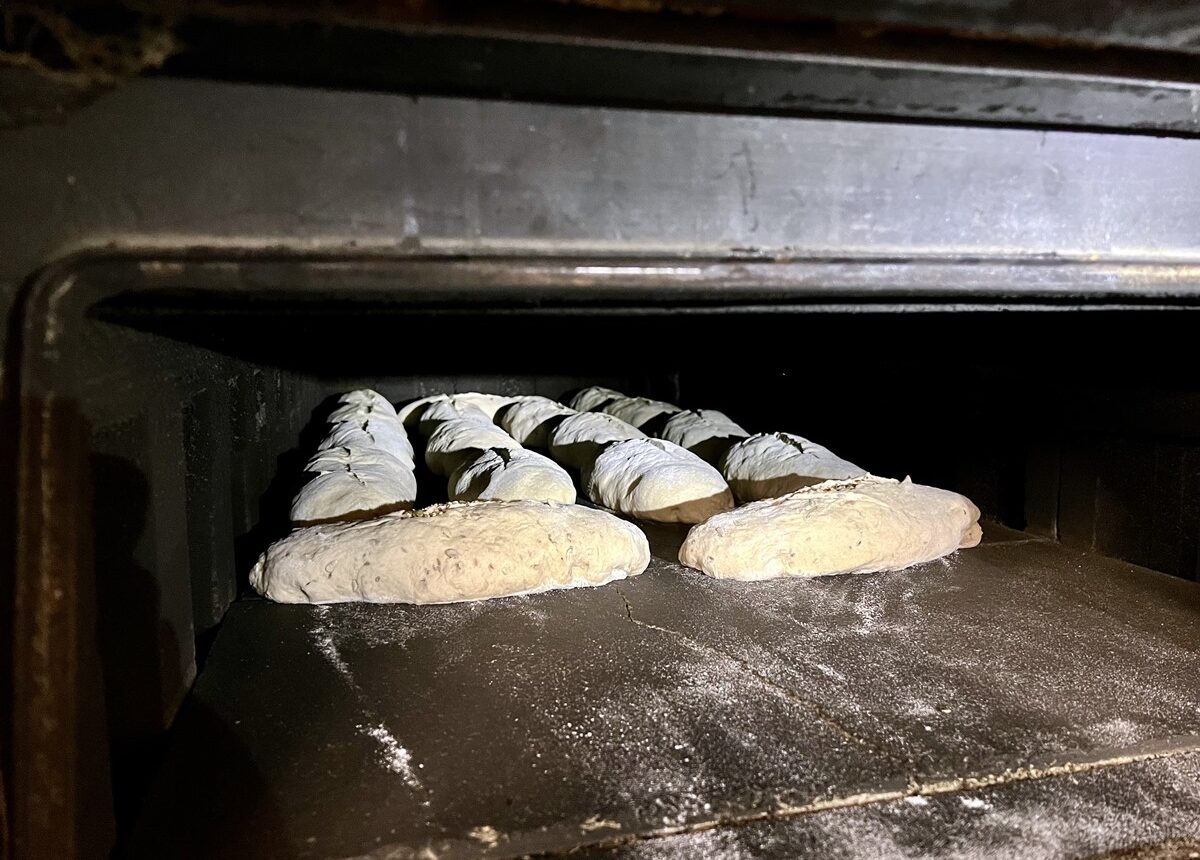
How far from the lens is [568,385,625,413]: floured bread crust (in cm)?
453

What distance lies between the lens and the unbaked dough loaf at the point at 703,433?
136 inches

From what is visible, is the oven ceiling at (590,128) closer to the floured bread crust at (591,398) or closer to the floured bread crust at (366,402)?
the floured bread crust at (366,402)

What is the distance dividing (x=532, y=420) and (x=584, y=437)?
584 millimetres

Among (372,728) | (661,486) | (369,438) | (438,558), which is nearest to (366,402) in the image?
(369,438)

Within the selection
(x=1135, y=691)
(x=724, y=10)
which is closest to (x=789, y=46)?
(x=724, y=10)

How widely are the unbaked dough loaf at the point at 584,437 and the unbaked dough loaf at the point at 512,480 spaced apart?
1.63 ft

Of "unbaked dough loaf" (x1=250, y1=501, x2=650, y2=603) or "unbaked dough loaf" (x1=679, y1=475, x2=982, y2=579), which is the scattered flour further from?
"unbaked dough loaf" (x1=679, y1=475, x2=982, y2=579)

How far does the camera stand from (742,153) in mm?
1142

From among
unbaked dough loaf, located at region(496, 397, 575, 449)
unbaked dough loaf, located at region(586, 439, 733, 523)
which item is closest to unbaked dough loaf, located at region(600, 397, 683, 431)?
unbaked dough loaf, located at region(496, 397, 575, 449)

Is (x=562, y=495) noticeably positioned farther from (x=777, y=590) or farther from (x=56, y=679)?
(x=56, y=679)

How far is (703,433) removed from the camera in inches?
140

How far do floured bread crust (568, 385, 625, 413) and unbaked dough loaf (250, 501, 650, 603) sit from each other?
2319 mm

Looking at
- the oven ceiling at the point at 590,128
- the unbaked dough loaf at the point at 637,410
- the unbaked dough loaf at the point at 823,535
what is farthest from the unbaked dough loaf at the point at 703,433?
the oven ceiling at the point at 590,128

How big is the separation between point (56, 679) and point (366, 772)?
51 cm
